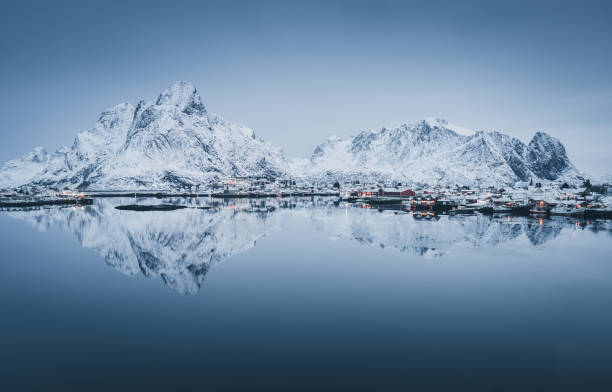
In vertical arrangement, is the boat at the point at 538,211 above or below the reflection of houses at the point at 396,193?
below

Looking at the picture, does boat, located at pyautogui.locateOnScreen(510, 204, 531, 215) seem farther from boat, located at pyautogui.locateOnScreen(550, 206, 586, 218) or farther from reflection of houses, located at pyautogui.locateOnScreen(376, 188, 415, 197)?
reflection of houses, located at pyautogui.locateOnScreen(376, 188, 415, 197)

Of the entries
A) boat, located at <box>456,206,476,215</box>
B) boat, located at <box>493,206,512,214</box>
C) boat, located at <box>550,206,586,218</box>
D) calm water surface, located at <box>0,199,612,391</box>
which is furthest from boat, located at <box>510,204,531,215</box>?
calm water surface, located at <box>0,199,612,391</box>

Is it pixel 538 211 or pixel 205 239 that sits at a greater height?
pixel 538 211

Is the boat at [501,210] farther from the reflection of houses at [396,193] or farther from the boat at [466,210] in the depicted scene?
the reflection of houses at [396,193]

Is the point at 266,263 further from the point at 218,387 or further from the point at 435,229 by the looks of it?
the point at 435,229

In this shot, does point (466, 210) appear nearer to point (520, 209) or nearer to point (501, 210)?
point (501, 210)

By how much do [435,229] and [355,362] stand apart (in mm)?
41498

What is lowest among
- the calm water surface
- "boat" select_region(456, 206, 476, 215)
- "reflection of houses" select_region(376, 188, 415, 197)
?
the calm water surface

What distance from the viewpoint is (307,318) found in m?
17.0

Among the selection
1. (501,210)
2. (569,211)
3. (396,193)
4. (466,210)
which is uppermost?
(396,193)

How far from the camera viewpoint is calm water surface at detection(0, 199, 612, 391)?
39.0 feet

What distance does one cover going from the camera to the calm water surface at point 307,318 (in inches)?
468

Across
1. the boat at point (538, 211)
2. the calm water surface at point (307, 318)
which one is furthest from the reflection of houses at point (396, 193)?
the calm water surface at point (307, 318)

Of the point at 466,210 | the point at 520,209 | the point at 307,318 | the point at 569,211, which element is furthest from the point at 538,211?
the point at 307,318
